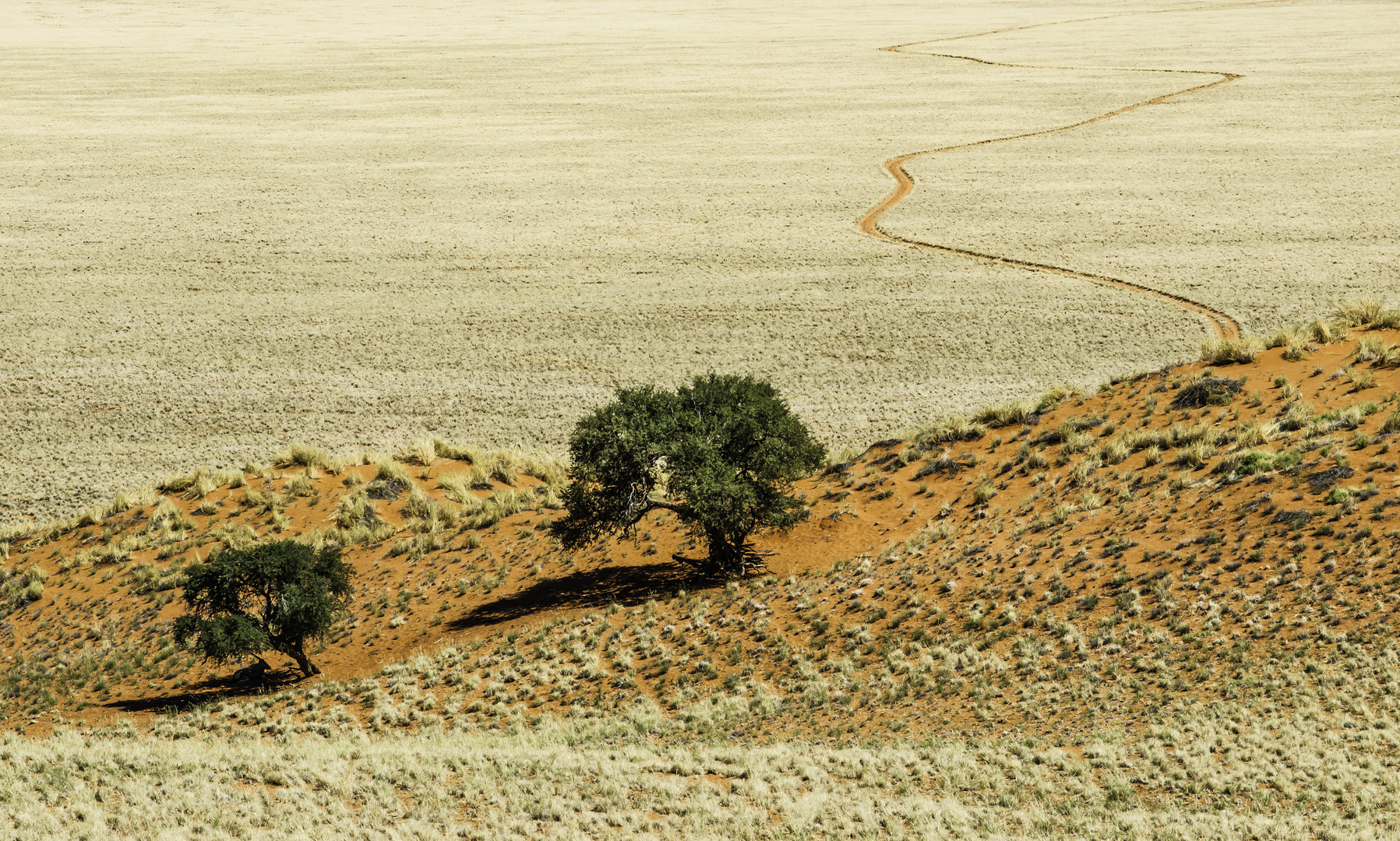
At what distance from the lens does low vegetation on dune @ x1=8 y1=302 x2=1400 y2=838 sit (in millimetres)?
12422

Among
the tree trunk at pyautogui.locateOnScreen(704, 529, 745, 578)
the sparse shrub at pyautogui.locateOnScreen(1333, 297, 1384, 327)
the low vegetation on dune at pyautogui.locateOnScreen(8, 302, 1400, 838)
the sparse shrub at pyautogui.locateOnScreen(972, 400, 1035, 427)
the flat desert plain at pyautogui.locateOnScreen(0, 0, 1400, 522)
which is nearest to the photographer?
the low vegetation on dune at pyautogui.locateOnScreen(8, 302, 1400, 838)

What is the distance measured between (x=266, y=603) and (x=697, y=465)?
24.0 feet

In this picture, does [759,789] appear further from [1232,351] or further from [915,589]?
[1232,351]

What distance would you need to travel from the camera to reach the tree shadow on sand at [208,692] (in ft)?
61.2

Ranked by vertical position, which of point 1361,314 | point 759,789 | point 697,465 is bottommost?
point 759,789

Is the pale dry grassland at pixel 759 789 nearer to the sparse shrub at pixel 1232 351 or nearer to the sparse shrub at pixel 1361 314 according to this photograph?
the sparse shrub at pixel 1232 351

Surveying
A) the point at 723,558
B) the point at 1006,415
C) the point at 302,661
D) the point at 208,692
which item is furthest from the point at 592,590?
the point at 1006,415

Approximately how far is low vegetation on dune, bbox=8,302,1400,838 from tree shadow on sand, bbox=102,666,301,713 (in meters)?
0.08

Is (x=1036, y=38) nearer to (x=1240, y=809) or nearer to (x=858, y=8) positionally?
(x=858, y=8)

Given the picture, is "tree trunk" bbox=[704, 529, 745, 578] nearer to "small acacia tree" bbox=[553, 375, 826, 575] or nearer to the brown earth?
"small acacia tree" bbox=[553, 375, 826, 575]

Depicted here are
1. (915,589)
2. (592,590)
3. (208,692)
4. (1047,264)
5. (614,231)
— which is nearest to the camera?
(915,589)

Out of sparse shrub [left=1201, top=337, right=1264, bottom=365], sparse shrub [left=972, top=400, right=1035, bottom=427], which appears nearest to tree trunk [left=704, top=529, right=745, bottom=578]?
sparse shrub [left=972, top=400, right=1035, bottom=427]

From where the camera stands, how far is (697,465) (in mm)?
20375

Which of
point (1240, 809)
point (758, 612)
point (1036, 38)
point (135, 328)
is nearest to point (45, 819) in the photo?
point (758, 612)
